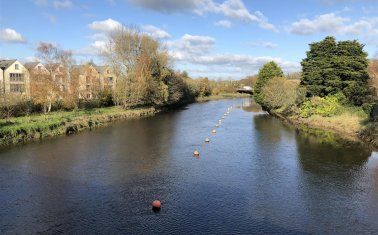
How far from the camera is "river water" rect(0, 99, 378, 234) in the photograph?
14.2 metres

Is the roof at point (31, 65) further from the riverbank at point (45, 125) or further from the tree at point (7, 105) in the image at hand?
the tree at point (7, 105)

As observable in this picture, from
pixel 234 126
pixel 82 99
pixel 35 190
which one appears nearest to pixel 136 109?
pixel 82 99

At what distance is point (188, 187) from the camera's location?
18.8 meters

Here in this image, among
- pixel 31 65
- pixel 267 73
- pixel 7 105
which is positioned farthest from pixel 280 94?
pixel 31 65

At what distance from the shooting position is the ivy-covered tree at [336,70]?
1721 inches

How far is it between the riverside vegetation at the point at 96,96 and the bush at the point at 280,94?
58.9 ft

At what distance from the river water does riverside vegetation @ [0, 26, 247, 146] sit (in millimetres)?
5101

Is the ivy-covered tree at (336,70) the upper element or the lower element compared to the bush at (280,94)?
upper

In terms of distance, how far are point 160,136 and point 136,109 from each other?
2328cm

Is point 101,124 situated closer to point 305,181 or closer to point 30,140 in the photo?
point 30,140

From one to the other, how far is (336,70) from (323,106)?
18.3 ft

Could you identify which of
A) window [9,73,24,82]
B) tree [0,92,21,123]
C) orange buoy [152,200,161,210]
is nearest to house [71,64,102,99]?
tree [0,92,21,123]

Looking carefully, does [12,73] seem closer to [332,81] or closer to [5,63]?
[5,63]

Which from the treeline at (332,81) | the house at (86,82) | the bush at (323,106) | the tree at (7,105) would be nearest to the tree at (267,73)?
the treeline at (332,81)
